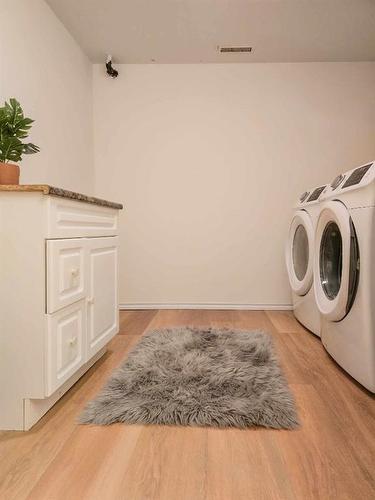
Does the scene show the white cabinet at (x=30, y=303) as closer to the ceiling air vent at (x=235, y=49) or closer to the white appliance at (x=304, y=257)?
the white appliance at (x=304, y=257)

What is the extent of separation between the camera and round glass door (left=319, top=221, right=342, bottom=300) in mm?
1747

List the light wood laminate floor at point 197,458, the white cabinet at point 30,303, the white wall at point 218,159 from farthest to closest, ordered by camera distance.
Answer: the white wall at point 218,159
the white cabinet at point 30,303
the light wood laminate floor at point 197,458

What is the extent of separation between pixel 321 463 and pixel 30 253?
1.08 metres

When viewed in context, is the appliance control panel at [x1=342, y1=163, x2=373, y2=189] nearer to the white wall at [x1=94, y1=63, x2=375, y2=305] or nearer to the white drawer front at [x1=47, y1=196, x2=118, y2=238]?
the white drawer front at [x1=47, y1=196, x2=118, y2=238]

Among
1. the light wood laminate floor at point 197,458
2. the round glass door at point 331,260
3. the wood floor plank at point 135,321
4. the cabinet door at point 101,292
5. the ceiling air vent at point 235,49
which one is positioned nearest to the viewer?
the light wood laminate floor at point 197,458

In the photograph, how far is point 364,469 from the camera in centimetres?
93

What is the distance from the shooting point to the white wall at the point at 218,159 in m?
2.89

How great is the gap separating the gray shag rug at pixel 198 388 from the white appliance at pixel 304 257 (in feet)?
1.60

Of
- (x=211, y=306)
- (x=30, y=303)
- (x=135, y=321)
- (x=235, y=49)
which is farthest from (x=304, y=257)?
(x=30, y=303)

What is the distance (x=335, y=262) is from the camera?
1.79 m

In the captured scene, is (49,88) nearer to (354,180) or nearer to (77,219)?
(77,219)

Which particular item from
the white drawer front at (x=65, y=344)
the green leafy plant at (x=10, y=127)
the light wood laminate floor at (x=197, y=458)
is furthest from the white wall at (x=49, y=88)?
the light wood laminate floor at (x=197, y=458)

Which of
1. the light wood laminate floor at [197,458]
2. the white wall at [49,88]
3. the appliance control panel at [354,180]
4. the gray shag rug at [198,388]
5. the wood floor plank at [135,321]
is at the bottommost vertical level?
the wood floor plank at [135,321]

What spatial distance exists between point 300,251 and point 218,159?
1.07 m
